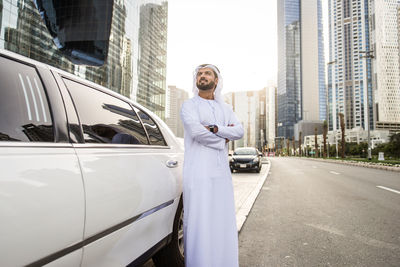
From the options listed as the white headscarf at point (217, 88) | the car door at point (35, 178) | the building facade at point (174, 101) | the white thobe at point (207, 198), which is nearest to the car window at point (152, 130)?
the white thobe at point (207, 198)

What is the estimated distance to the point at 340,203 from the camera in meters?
5.91

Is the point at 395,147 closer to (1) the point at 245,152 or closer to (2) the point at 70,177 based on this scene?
(1) the point at 245,152

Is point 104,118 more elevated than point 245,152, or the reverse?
point 104,118

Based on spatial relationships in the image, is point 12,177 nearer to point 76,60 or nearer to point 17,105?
point 17,105

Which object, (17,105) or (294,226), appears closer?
(17,105)

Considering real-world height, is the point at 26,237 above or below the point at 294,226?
above

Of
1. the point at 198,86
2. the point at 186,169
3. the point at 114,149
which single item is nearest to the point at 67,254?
the point at 114,149

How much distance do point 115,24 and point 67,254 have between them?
63.0 meters

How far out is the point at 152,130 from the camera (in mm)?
2504

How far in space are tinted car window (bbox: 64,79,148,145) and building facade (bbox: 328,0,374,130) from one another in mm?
126067

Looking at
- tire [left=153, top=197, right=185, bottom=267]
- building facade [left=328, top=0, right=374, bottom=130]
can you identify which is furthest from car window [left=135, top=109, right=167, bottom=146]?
building facade [left=328, top=0, right=374, bottom=130]

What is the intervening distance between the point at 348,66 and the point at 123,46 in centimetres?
11605

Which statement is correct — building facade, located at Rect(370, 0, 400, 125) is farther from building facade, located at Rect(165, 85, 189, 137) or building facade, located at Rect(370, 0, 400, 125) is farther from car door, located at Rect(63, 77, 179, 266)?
car door, located at Rect(63, 77, 179, 266)

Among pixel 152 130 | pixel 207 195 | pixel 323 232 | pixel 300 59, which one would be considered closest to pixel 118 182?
pixel 207 195
